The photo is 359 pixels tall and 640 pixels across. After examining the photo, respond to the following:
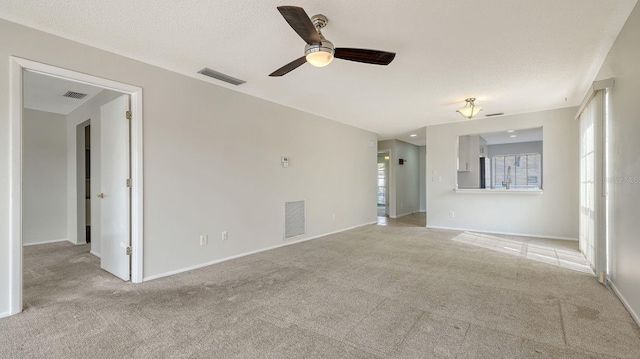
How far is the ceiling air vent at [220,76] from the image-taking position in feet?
11.1

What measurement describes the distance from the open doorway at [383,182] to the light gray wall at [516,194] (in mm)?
2416

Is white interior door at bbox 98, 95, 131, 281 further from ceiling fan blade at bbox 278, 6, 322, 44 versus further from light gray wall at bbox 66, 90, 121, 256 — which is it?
ceiling fan blade at bbox 278, 6, 322, 44

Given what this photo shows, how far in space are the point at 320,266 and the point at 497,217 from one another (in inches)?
170

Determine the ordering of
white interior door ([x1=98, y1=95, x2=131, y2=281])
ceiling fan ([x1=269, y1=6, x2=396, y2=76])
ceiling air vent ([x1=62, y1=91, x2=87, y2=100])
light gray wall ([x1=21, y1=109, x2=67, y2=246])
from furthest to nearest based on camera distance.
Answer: light gray wall ([x1=21, y1=109, x2=67, y2=246]) → ceiling air vent ([x1=62, y1=91, x2=87, y2=100]) → white interior door ([x1=98, y1=95, x2=131, y2=281]) → ceiling fan ([x1=269, y1=6, x2=396, y2=76])

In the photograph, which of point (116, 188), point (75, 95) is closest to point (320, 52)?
point (116, 188)

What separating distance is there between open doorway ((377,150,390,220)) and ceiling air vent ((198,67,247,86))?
19.2 ft

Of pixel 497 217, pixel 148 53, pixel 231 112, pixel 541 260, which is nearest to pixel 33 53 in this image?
pixel 148 53

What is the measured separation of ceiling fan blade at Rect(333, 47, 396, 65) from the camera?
2.29m

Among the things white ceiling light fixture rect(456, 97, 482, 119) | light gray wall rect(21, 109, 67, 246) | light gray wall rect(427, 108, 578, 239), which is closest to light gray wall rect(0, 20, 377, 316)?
white ceiling light fixture rect(456, 97, 482, 119)

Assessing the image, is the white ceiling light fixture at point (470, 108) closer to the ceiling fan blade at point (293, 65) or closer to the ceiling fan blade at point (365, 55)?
the ceiling fan blade at point (365, 55)

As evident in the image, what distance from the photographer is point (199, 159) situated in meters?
3.58

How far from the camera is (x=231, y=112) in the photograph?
3955mm

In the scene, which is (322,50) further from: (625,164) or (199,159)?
(625,164)

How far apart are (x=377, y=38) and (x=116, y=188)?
3312mm
